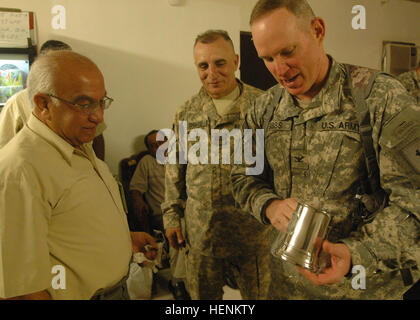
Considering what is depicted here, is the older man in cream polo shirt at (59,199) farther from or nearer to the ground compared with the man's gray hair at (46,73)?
nearer to the ground

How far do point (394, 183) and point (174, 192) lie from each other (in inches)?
33.5

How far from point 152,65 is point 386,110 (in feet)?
3.21

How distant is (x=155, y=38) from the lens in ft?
4.09

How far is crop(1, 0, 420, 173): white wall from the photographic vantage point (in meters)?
1.19

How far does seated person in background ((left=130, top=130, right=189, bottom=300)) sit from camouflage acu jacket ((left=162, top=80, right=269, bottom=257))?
0.58ft

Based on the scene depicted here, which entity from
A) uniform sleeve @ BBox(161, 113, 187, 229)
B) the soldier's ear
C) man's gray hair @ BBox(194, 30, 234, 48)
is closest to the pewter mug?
the soldier's ear

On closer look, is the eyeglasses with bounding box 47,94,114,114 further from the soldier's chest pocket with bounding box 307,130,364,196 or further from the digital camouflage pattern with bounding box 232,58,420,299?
the soldier's chest pocket with bounding box 307,130,364,196

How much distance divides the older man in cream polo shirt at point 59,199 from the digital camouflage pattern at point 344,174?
45 cm

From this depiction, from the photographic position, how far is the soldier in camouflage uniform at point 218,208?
116 centimetres

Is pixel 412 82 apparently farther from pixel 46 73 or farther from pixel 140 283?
pixel 140 283

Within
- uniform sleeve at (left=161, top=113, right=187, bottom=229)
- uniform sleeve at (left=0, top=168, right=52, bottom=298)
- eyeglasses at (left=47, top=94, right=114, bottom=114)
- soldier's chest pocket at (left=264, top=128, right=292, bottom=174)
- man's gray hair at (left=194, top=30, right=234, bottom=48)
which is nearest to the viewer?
uniform sleeve at (left=0, top=168, right=52, bottom=298)

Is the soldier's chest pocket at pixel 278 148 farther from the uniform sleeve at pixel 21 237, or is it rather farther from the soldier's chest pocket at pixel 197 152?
the uniform sleeve at pixel 21 237

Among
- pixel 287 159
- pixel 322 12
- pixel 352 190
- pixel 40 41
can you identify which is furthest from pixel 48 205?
pixel 322 12

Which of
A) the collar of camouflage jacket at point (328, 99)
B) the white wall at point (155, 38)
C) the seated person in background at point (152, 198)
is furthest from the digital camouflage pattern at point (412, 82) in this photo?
the seated person in background at point (152, 198)
